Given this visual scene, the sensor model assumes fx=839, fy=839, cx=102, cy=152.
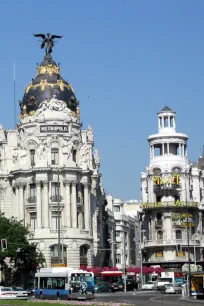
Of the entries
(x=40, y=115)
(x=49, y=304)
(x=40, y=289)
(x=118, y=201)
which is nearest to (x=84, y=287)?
(x=40, y=289)

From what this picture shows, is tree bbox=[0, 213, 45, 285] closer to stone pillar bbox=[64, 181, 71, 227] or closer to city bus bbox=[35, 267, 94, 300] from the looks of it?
stone pillar bbox=[64, 181, 71, 227]

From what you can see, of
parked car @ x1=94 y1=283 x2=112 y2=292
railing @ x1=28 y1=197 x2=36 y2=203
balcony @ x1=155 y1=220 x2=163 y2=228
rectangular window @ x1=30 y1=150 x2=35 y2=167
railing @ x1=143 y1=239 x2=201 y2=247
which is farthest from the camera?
balcony @ x1=155 y1=220 x2=163 y2=228

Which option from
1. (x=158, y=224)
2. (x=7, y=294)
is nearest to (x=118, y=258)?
(x=158, y=224)

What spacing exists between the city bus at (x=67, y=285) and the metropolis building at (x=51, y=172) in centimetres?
3871

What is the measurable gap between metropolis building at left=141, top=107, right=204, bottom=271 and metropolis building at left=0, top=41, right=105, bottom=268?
17990mm

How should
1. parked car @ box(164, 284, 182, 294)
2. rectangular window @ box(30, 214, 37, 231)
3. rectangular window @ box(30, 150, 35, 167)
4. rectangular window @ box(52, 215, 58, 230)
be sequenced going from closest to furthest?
parked car @ box(164, 284, 182, 294) < rectangular window @ box(52, 215, 58, 230) < rectangular window @ box(30, 214, 37, 231) < rectangular window @ box(30, 150, 35, 167)

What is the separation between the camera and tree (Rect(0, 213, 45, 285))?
361ft

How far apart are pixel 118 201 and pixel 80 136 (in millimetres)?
68192

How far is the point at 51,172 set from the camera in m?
122

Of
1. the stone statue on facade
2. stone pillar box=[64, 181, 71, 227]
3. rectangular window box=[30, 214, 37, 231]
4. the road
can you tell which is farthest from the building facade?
the road

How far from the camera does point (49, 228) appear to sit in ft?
395

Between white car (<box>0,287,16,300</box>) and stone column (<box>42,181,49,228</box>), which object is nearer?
white car (<box>0,287,16,300</box>)

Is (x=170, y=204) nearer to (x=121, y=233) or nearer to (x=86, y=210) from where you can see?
(x=86, y=210)

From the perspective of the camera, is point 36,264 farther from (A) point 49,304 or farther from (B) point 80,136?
(A) point 49,304
